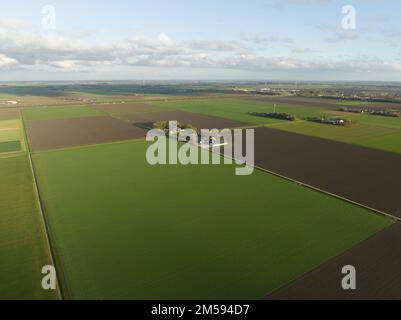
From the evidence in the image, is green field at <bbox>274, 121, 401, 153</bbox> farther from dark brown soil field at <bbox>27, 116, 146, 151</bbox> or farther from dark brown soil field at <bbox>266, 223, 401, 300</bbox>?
dark brown soil field at <bbox>27, 116, 146, 151</bbox>

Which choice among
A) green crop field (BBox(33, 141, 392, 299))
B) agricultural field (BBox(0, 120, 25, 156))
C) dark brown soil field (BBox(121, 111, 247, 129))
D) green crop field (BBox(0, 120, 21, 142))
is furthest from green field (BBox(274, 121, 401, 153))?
green crop field (BBox(0, 120, 21, 142))

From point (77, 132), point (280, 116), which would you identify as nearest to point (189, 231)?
point (77, 132)

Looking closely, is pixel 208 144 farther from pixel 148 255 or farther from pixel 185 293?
pixel 185 293

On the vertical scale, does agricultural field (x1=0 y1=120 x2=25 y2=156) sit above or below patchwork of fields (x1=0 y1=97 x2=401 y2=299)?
above

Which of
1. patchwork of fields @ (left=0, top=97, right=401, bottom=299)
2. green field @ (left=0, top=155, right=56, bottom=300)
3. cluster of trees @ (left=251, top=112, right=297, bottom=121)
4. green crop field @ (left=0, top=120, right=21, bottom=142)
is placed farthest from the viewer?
cluster of trees @ (left=251, top=112, right=297, bottom=121)

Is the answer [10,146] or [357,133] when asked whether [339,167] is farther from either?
[10,146]
